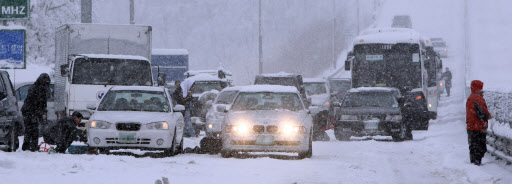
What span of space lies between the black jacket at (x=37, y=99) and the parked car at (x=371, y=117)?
28.1ft

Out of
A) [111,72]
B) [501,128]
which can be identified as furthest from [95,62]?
[501,128]

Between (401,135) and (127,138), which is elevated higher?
(127,138)

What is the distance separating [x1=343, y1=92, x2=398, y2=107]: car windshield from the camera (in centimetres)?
2289

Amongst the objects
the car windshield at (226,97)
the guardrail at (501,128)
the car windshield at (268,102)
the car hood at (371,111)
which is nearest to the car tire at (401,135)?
the car hood at (371,111)

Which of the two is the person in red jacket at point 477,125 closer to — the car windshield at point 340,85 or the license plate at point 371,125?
the license plate at point 371,125

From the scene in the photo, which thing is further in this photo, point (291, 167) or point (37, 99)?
point (37, 99)

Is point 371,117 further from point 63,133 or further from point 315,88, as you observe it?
point 63,133

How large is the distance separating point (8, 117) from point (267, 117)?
463 centimetres

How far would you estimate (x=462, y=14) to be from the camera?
95500 mm

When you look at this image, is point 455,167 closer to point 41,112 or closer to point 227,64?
point 41,112

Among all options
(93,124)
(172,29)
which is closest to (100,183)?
(93,124)

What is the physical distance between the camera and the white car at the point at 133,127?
15.5m

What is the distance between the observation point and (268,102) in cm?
1712

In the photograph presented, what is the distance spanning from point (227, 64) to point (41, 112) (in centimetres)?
7992
